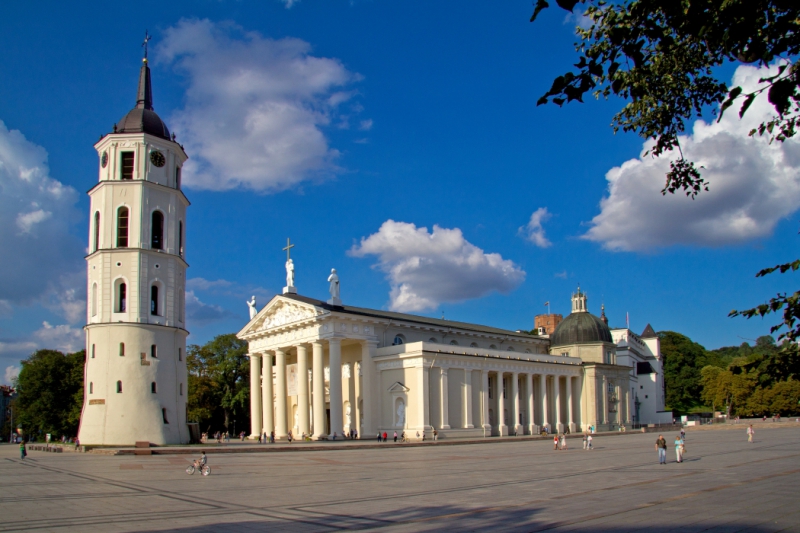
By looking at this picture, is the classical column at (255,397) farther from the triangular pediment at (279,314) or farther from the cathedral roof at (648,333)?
the cathedral roof at (648,333)

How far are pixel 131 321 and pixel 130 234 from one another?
5805 millimetres

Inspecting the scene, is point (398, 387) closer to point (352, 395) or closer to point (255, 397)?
point (352, 395)

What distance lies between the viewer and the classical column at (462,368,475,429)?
5966 centimetres

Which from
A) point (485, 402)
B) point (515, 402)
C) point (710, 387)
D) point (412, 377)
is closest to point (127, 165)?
point (412, 377)

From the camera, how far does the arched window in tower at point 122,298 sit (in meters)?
43.6

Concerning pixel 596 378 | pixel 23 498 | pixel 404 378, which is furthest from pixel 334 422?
pixel 23 498

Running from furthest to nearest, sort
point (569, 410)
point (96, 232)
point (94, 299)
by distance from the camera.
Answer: point (569, 410) → point (96, 232) → point (94, 299)

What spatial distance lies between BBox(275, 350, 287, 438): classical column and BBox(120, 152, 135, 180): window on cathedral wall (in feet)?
79.4

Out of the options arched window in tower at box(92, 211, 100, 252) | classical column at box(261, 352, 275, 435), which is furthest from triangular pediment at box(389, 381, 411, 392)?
arched window in tower at box(92, 211, 100, 252)

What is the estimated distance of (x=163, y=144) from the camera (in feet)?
153

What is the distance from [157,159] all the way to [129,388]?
15440 millimetres

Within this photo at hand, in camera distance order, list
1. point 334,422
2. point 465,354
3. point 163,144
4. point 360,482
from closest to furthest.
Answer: point 360,482, point 163,144, point 334,422, point 465,354

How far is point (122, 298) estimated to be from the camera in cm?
4391

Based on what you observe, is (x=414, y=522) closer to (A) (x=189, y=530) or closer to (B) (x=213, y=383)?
(A) (x=189, y=530)
